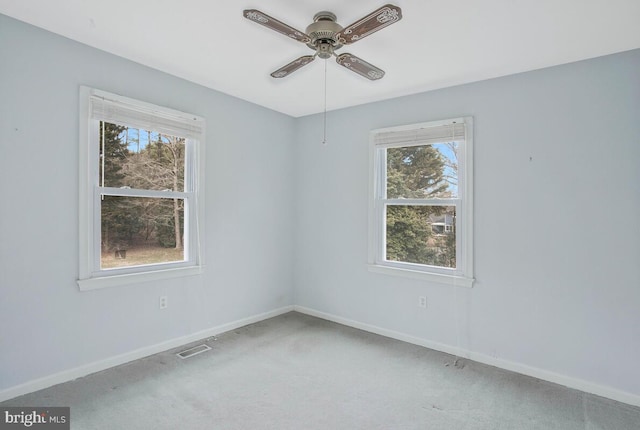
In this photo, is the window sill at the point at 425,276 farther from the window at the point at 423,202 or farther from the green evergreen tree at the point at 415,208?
the green evergreen tree at the point at 415,208

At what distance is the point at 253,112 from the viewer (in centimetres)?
396

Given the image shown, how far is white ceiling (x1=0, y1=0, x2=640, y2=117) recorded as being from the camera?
6.77ft

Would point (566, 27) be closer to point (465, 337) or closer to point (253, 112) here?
point (465, 337)

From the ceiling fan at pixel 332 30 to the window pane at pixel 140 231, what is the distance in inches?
65.6

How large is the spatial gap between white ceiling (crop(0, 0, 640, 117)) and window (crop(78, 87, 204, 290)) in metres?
0.48

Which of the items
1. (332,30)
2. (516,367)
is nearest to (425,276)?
(516,367)

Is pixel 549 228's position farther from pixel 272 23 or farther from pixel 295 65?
pixel 272 23

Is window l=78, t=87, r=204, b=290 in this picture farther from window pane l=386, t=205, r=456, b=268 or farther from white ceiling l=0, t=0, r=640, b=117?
window pane l=386, t=205, r=456, b=268

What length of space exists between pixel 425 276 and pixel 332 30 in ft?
7.74

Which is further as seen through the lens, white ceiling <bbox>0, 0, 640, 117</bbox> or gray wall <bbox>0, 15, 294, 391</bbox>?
gray wall <bbox>0, 15, 294, 391</bbox>

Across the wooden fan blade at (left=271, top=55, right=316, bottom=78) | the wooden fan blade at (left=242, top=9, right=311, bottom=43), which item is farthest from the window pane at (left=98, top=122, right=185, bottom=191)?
the wooden fan blade at (left=242, top=9, right=311, bottom=43)

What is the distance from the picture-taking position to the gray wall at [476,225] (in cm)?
239

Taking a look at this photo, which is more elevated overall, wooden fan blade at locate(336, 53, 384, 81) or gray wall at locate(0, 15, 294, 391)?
wooden fan blade at locate(336, 53, 384, 81)

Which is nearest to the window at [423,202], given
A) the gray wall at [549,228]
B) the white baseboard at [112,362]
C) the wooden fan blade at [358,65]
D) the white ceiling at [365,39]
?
the gray wall at [549,228]
